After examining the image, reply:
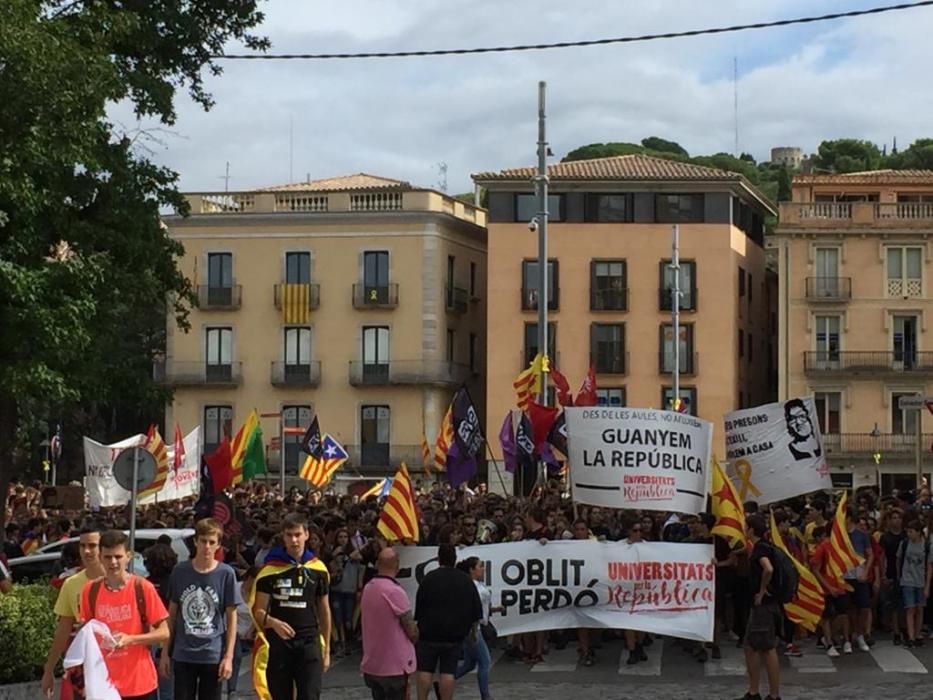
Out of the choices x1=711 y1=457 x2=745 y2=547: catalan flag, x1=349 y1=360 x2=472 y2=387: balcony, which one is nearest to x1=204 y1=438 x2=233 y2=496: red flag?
x1=711 y1=457 x2=745 y2=547: catalan flag

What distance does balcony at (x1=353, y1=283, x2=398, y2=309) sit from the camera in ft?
221

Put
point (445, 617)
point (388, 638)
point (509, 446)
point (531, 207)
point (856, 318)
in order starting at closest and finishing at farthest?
point (388, 638)
point (445, 617)
point (509, 446)
point (856, 318)
point (531, 207)

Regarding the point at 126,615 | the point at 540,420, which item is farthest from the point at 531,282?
the point at 126,615

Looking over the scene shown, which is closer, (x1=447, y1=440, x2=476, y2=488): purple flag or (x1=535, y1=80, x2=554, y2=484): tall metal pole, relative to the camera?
(x1=447, y1=440, x2=476, y2=488): purple flag

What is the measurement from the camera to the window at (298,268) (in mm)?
67812

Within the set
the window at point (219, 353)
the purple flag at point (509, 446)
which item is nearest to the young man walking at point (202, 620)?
the purple flag at point (509, 446)

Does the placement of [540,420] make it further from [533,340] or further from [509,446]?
[533,340]

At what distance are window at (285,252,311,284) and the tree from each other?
4078cm

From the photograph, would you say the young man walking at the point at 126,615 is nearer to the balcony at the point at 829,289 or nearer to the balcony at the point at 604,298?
the balcony at the point at 604,298

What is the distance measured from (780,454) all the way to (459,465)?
30.8ft

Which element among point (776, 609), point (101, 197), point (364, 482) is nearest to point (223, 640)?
point (776, 609)

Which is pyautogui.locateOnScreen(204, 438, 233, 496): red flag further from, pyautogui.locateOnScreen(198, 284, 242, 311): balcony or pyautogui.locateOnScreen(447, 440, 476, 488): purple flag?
pyautogui.locateOnScreen(198, 284, 242, 311): balcony

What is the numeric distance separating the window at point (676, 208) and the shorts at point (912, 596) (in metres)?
46.2

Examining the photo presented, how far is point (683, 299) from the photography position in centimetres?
6638
